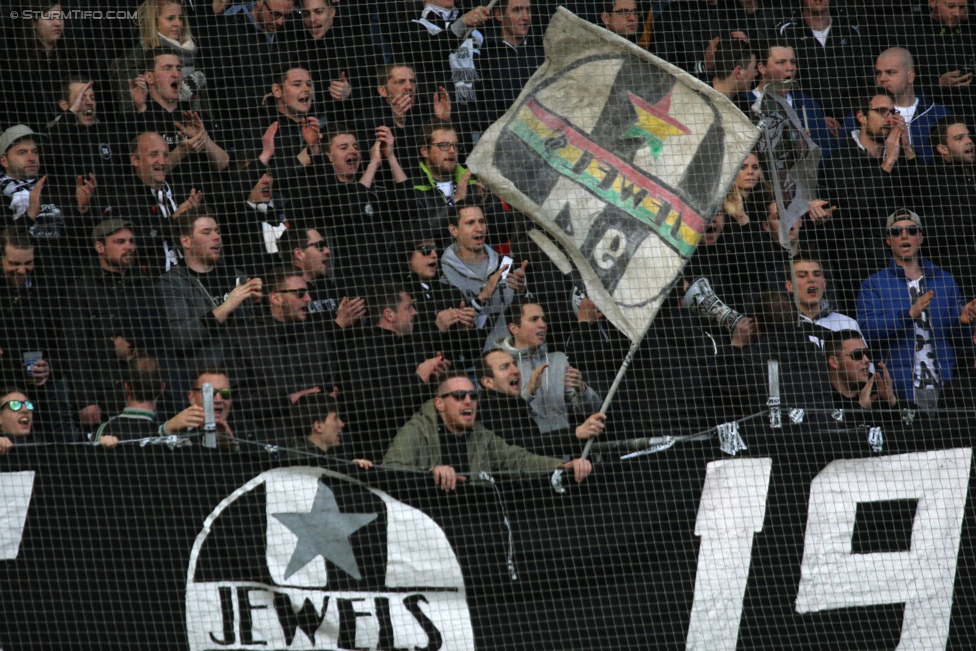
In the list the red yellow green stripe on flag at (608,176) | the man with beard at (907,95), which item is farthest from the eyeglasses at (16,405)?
the man with beard at (907,95)

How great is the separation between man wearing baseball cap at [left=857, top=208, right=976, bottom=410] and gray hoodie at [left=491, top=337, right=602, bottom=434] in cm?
140

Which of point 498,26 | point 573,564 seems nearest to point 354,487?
point 573,564

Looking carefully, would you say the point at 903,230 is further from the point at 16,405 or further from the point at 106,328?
the point at 16,405

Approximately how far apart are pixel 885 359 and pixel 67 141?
12.9 ft

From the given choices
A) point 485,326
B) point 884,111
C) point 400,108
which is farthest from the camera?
point 884,111

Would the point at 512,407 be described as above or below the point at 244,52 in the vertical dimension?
below

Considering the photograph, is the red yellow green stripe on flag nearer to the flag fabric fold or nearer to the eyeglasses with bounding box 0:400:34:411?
the flag fabric fold

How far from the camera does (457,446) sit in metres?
5.15

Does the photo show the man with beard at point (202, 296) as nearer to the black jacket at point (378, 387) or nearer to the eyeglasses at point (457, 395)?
the black jacket at point (378, 387)

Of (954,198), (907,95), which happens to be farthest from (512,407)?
(907,95)

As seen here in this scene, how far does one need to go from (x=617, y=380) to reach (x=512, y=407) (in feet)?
1.58

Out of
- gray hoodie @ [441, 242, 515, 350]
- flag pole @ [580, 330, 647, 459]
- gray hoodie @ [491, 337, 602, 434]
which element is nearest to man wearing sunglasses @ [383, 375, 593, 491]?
flag pole @ [580, 330, 647, 459]

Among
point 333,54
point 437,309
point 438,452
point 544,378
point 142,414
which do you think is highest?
point 333,54

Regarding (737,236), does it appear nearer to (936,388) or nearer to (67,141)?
(936,388)
